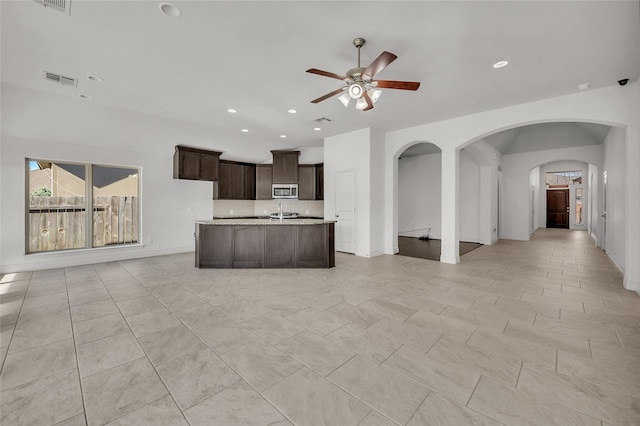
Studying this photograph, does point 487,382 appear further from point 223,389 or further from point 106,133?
point 106,133

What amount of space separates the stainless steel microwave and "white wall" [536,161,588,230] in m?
12.0

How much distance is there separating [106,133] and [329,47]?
517 cm

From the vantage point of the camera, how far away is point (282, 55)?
3219 millimetres

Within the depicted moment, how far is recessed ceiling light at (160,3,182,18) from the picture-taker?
242 cm

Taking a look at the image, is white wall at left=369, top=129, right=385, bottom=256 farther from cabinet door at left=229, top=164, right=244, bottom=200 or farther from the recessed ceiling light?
the recessed ceiling light

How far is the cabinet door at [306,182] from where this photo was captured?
8.15 meters

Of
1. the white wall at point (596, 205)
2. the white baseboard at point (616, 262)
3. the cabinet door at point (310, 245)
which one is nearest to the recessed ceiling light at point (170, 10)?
the cabinet door at point (310, 245)

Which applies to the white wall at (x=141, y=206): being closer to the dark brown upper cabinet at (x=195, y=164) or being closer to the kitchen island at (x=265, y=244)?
the dark brown upper cabinet at (x=195, y=164)

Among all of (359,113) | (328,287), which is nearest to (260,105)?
(359,113)

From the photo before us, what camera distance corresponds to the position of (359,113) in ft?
17.3

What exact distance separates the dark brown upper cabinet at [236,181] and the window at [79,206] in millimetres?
2101

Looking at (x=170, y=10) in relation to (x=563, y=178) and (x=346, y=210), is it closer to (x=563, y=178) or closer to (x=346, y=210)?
(x=346, y=210)

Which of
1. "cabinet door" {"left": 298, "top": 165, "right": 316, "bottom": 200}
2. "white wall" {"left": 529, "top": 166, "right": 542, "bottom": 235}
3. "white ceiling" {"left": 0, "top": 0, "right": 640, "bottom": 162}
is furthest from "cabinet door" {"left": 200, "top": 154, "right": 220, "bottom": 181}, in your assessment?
"white wall" {"left": 529, "top": 166, "right": 542, "bottom": 235}

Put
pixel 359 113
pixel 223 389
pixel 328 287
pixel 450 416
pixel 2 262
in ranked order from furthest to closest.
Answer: pixel 359 113
pixel 2 262
pixel 328 287
pixel 223 389
pixel 450 416
